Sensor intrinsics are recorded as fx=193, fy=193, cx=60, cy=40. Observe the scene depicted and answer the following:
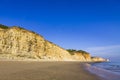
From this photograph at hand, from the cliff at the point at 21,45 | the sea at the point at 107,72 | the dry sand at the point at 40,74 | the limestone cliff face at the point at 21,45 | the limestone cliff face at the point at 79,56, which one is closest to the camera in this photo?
the dry sand at the point at 40,74

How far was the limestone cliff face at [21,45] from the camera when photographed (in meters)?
56.6

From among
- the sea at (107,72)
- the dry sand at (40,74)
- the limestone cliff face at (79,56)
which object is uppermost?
the limestone cliff face at (79,56)

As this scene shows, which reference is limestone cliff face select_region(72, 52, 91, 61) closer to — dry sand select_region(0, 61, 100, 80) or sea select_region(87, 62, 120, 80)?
sea select_region(87, 62, 120, 80)

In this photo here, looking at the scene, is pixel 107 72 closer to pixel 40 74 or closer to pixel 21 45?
pixel 40 74

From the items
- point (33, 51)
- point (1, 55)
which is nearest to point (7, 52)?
point (1, 55)

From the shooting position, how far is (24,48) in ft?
208

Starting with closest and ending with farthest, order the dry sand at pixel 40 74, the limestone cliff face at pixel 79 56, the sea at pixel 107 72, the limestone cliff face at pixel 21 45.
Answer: the dry sand at pixel 40 74
the sea at pixel 107 72
the limestone cliff face at pixel 21 45
the limestone cliff face at pixel 79 56

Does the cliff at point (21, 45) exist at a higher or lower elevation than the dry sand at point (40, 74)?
higher

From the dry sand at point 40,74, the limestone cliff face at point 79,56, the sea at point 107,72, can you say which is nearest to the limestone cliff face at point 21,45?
the sea at point 107,72

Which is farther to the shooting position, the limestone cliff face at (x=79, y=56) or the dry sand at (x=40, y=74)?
the limestone cliff face at (x=79, y=56)

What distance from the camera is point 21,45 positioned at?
206 feet

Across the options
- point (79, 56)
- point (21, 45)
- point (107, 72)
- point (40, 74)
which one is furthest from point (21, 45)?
point (79, 56)

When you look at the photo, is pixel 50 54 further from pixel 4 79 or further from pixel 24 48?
pixel 4 79

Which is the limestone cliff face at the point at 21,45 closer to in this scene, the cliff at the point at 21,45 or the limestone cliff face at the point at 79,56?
the cliff at the point at 21,45
